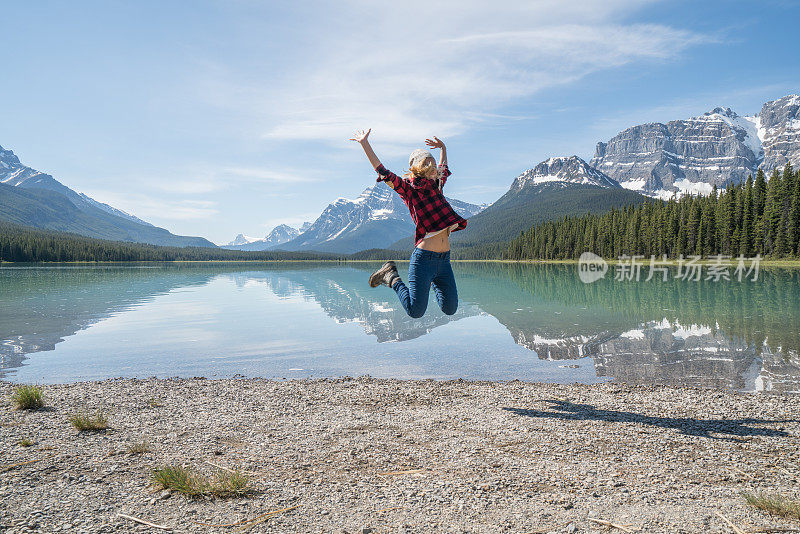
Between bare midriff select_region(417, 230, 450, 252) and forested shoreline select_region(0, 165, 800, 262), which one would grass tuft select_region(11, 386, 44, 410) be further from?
forested shoreline select_region(0, 165, 800, 262)

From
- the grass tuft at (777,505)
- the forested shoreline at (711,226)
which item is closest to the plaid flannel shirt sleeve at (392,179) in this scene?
the grass tuft at (777,505)

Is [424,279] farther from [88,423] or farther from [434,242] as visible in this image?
[88,423]

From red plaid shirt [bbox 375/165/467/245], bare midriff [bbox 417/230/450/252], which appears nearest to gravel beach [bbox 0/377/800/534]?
bare midriff [bbox 417/230/450/252]

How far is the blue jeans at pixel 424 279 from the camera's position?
7289 millimetres

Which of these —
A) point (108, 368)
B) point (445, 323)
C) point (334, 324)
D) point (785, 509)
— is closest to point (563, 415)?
point (785, 509)

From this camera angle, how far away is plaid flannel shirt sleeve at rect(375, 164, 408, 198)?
21.9ft

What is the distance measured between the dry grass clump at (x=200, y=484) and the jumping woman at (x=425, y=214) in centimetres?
370

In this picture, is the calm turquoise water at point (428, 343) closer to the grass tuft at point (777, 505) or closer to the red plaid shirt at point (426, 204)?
the red plaid shirt at point (426, 204)

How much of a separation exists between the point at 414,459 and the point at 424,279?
2819 mm

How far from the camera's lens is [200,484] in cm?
468

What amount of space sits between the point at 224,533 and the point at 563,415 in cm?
566

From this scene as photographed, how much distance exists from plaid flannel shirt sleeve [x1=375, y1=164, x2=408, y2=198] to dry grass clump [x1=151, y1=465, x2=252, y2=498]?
4298 mm

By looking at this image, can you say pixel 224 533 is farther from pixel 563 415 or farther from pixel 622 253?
pixel 622 253

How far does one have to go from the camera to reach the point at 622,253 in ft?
365
